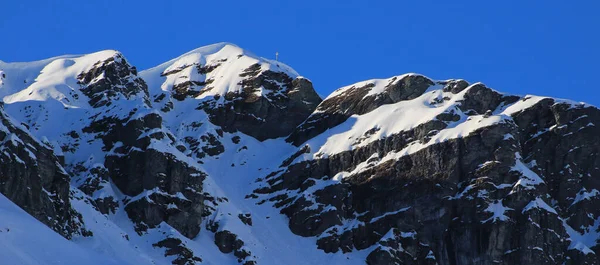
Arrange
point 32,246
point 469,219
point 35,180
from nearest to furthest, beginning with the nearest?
point 32,246 → point 35,180 → point 469,219

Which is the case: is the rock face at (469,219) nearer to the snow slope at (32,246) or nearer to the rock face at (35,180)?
the rock face at (35,180)

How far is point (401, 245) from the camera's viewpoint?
19212 cm

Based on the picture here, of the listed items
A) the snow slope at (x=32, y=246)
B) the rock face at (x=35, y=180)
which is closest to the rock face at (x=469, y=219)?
the rock face at (x=35, y=180)

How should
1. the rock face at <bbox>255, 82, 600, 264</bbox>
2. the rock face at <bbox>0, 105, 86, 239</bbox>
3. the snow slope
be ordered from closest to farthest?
the snow slope → the rock face at <bbox>0, 105, 86, 239</bbox> → the rock face at <bbox>255, 82, 600, 264</bbox>

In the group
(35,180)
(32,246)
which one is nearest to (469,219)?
(35,180)

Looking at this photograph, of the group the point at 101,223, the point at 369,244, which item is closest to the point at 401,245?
the point at 369,244

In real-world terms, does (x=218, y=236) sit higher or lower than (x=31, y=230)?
higher

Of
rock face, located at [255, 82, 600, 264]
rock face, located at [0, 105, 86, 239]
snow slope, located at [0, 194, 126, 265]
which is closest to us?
snow slope, located at [0, 194, 126, 265]

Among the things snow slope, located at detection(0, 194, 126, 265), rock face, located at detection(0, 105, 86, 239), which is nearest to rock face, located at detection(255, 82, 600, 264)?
rock face, located at detection(0, 105, 86, 239)

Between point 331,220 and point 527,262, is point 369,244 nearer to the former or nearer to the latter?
point 331,220

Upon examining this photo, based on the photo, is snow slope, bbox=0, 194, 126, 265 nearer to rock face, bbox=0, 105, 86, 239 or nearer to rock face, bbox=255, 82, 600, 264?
rock face, bbox=0, 105, 86, 239

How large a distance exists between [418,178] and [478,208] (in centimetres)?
1067

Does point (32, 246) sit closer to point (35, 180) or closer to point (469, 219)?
point (35, 180)

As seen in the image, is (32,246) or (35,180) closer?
(32,246)
